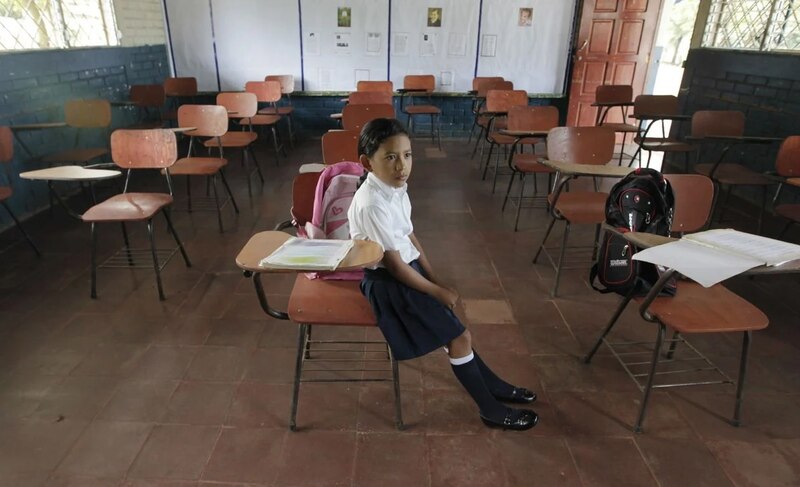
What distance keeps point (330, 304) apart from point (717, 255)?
1180mm

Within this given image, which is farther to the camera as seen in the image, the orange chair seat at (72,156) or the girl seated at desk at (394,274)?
the orange chair seat at (72,156)

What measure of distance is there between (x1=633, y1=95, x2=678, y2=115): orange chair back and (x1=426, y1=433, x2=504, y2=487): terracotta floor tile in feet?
13.1

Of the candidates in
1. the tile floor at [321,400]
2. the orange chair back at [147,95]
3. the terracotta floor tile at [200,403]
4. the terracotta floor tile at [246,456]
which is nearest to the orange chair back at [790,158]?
the tile floor at [321,400]

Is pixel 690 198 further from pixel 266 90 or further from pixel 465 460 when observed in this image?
pixel 266 90

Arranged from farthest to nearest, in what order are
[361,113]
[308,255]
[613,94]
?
1. [613,94]
2. [361,113]
3. [308,255]

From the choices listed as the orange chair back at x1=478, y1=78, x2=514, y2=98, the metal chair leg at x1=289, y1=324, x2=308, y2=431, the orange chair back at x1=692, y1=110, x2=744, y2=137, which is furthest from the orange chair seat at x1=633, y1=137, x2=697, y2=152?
the metal chair leg at x1=289, y1=324, x2=308, y2=431

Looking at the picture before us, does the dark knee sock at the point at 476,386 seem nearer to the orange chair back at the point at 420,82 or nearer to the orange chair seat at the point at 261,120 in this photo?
the orange chair seat at the point at 261,120

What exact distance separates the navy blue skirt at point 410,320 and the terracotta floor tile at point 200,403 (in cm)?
77

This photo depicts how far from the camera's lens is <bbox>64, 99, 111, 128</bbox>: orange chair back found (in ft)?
13.1

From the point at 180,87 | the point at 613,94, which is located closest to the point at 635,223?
the point at 613,94

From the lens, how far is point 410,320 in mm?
1563

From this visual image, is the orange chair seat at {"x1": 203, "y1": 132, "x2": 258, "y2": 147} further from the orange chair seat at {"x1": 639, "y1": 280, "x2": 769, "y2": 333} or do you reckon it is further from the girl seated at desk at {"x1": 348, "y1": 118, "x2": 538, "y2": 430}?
the orange chair seat at {"x1": 639, "y1": 280, "x2": 769, "y2": 333}

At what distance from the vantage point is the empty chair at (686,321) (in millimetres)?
1639

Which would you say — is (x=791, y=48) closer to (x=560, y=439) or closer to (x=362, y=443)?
(x=560, y=439)
